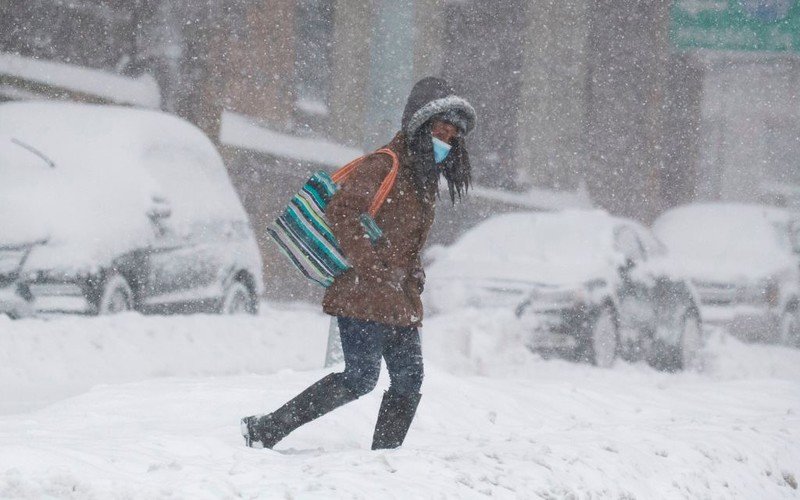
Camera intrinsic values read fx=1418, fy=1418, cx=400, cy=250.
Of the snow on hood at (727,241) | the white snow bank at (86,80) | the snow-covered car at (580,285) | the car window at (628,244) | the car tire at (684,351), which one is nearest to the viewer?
the snow-covered car at (580,285)

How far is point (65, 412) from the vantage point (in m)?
6.59

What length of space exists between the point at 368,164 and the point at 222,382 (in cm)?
313

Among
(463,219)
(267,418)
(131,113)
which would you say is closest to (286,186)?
(463,219)

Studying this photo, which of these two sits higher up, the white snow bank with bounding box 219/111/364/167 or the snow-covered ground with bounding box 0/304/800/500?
the white snow bank with bounding box 219/111/364/167

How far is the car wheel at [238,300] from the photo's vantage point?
1147 centimetres

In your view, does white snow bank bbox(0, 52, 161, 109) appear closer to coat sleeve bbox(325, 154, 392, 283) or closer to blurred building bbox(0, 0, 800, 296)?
blurred building bbox(0, 0, 800, 296)

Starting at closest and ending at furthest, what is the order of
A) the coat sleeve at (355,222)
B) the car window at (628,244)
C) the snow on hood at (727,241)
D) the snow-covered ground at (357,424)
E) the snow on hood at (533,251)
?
the snow-covered ground at (357,424), the coat sleeve at (355,222), the snow on hood at (533,251), the car window at (628,244), the snow on hood at (727,241)

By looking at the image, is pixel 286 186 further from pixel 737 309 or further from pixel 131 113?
pixel 131 113

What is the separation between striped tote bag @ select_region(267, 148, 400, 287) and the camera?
502 centimetres

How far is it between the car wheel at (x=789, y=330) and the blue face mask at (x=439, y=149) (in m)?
11.7

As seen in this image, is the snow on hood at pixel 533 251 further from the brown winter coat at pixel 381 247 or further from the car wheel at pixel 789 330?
the brown winter coat at pixel 381 247

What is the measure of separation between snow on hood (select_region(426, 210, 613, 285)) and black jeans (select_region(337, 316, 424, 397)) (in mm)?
7193

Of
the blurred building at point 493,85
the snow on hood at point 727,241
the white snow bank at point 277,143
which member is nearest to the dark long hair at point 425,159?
the blurred building at point 493,85

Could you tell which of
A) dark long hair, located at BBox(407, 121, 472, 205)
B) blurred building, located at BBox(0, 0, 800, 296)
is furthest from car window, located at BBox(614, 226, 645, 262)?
dark long hair, located at BBox(407, 121, 472, 205)
